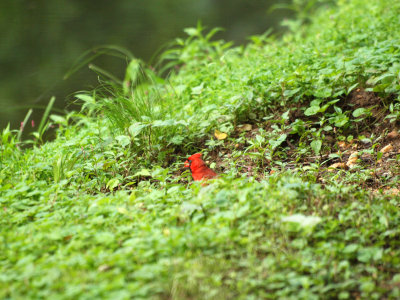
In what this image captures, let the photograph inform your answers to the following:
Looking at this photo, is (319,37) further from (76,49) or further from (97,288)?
(97,288)

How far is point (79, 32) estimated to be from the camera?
758cm

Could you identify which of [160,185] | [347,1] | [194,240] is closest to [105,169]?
[160,185]

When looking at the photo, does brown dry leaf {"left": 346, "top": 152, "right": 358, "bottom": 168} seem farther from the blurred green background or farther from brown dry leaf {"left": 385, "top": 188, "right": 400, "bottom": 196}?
the blurred green background

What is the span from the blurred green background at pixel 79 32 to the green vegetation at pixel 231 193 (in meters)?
2.22

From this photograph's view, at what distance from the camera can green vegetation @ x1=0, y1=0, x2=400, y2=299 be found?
180 cm

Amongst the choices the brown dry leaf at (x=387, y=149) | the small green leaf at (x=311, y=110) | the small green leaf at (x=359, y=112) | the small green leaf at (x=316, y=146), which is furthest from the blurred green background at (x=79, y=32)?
the brown dry leaf at (x=387, y=149)

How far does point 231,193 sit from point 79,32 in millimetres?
6256

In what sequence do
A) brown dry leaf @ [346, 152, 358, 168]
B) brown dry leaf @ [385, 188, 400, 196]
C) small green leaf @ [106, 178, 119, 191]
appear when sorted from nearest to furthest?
brown dry leaf @ [385, 188, 400, 196] → small green leaf @ [106, 178, 119, 191] → brown dry leaf @ [346, 152, 358, 168]

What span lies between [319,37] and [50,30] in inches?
187

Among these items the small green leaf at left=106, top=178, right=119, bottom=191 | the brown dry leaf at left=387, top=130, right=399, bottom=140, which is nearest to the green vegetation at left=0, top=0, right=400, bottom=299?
the brown dry leaf at left=387, top=130, right=399, bottom=140

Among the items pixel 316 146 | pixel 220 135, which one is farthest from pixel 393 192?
pixel 220 135

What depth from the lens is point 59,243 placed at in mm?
2062

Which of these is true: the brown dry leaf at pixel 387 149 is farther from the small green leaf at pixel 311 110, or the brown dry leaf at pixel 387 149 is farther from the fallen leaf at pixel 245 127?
the fallen leaf at pixel 245 127

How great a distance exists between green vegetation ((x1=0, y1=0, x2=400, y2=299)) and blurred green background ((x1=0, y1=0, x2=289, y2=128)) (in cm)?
222
